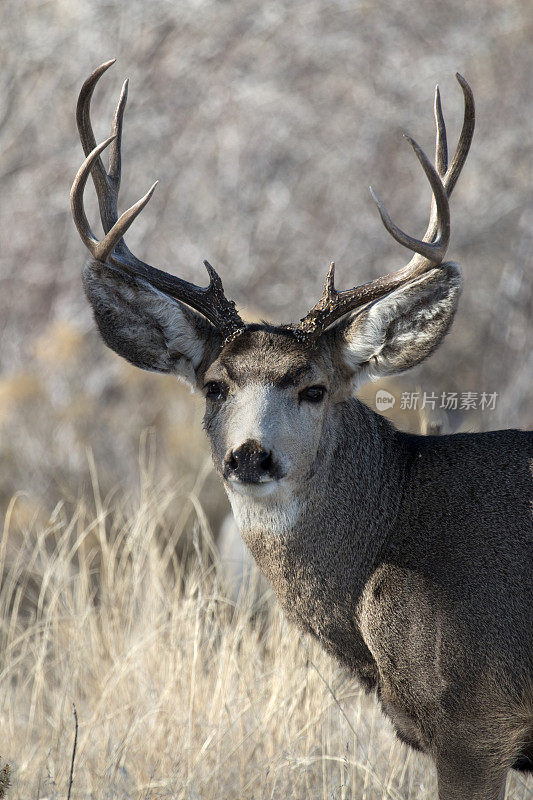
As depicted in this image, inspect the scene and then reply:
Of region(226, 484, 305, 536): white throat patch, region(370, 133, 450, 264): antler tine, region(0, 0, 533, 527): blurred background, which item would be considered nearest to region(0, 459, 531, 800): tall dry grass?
region(226, 484, 305, 536): white throat patch

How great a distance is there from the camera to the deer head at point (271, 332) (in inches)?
154

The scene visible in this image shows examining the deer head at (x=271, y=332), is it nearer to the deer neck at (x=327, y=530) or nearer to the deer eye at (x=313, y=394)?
the deer eye at (x=313, y=394)

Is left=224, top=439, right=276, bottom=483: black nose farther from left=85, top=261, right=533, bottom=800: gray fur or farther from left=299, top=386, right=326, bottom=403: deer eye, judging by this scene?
left=299, top=386, right=326, bottom=403: deer eye

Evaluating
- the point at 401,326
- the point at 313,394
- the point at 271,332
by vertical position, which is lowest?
the point at 313,394

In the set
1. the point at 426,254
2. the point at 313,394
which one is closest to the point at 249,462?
the point at 313,394

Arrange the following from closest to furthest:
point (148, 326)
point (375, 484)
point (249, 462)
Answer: point (249, 462) < point (375, 484) < point (148, 326)

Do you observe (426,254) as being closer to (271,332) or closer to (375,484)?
(271,332)

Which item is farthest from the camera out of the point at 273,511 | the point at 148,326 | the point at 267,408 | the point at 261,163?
the point at 261,163

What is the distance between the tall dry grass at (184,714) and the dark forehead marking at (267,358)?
1456 mm

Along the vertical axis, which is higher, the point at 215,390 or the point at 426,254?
the point at 426,254

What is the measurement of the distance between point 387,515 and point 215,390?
0.88 metres

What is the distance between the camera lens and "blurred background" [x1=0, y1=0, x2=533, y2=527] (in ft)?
37.7

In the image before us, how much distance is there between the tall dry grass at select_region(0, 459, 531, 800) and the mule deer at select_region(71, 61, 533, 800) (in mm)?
793

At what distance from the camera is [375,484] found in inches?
164
